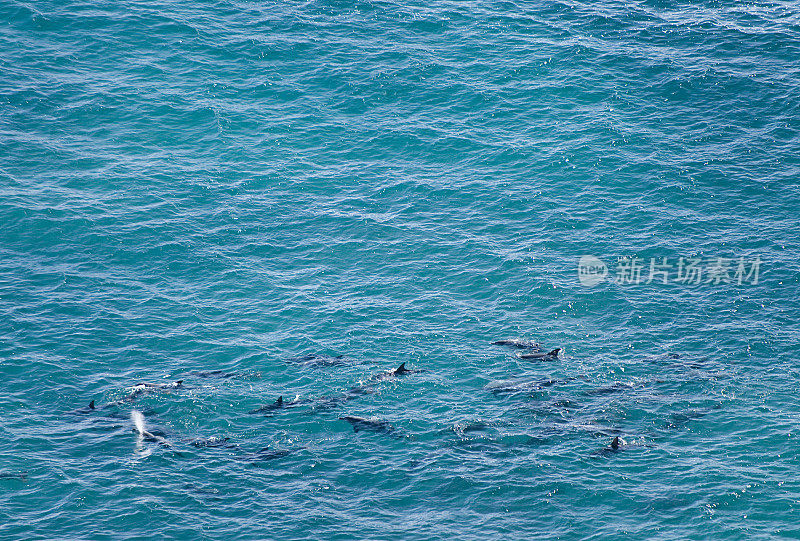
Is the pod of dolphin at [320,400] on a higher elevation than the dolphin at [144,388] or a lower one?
lower

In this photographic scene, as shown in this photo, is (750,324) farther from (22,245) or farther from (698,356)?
(22,245)

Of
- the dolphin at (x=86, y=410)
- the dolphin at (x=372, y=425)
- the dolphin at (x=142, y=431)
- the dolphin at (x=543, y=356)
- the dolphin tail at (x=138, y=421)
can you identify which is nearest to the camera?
the dolphin at (x=142, y=431)

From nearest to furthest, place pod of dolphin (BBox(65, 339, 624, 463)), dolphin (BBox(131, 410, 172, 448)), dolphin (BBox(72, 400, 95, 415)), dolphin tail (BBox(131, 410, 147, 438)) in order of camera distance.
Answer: pod of dolphin (BBox(65, 339, 624, 463))
dolphin (BBox(131, 410, 172, 448))
dolphin tail (BBox(131, 410, 147, 438))
dolphin (BBox(72, 400, 95, 415))

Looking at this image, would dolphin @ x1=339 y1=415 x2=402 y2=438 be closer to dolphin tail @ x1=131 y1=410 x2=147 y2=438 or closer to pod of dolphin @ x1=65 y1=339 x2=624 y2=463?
pod of dolphin @ x1=65 y1=339 x2=624 y2=463

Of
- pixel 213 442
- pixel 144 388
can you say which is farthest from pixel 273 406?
pixel 144 388

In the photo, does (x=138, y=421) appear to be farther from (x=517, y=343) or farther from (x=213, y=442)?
(x=517, y=343)

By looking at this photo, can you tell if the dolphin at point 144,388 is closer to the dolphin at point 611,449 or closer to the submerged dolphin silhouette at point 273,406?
the submerged dolphin silhouette at point 273,406

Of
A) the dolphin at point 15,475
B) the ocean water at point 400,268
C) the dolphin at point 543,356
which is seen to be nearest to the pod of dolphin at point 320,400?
the dolphin at point 543,356

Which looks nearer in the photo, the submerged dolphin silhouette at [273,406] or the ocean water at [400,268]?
the ocean water at [400,268]

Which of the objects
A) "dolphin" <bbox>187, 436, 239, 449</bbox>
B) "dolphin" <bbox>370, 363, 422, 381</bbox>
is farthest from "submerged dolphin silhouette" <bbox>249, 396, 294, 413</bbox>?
"dolphin" <bbox>370, 363, 422, 381</bbox>
